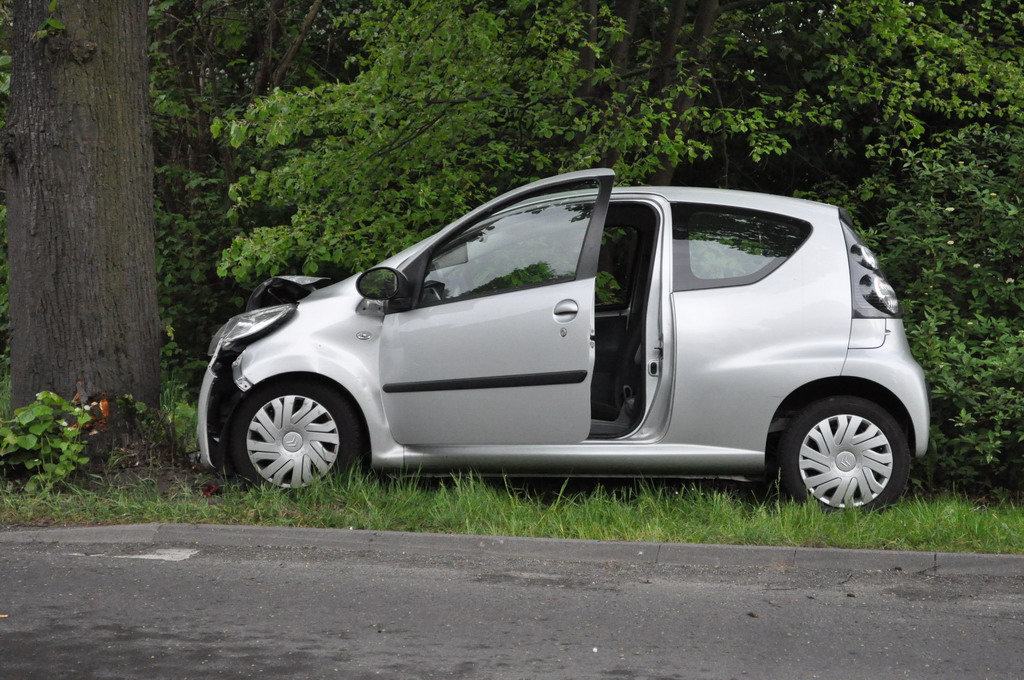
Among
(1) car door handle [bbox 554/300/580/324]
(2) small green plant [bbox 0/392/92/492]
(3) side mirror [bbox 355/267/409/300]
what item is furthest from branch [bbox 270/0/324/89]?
(1) car door handle [bbox 554/300/580/324]

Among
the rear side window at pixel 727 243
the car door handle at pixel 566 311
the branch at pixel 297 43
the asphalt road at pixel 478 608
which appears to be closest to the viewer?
the asphalt road at pixel 478 608

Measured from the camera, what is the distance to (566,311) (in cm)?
600

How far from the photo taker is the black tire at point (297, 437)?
20.3 feet

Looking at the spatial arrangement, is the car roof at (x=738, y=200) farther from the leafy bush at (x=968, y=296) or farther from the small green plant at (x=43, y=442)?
the small green plant at (x=43, y=442)

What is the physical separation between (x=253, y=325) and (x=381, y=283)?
779 millimetres

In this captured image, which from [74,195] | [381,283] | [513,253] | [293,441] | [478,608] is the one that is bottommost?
[478,608]

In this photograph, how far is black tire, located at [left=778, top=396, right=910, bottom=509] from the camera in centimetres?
601

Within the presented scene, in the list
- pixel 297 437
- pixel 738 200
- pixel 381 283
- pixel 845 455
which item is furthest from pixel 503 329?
pixel 845 455

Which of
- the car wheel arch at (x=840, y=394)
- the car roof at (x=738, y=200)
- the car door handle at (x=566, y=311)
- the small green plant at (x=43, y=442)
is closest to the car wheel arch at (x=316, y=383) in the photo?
the small green plant at (x=43, y=442)

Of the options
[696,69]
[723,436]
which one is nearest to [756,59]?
[696,69]

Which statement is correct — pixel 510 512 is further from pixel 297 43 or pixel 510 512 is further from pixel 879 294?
pixel 297 43

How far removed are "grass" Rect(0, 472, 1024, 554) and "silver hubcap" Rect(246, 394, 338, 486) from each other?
11cm

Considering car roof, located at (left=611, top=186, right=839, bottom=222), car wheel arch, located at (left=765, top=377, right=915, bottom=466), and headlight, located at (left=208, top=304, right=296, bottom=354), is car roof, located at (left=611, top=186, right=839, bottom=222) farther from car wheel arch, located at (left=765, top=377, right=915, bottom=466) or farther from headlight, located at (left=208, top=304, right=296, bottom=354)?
headlight, located at (left=208, top=304, right=296, bottom=354)

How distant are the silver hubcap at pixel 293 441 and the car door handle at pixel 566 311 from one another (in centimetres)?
132
